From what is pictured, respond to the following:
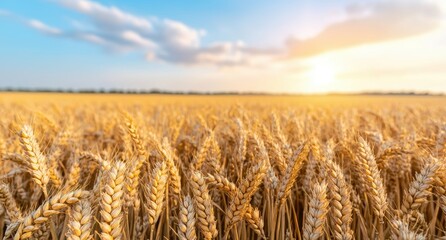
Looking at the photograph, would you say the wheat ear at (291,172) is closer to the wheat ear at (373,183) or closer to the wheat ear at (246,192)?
the wheat ear at (246,192)

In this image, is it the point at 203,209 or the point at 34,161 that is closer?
the point at 203,209

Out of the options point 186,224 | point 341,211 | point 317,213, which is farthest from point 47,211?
point 341,211

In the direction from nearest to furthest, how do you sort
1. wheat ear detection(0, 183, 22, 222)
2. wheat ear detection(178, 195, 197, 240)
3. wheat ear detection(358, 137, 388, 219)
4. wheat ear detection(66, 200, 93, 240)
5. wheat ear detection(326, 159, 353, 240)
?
wheat ear detection(66, 200, 93, 240), wheat ear detection(178, 195, 197, 240), wheat ear detection(326, 159, 353, 240), wheat ear detection(358, 137, 388, 219), wheat ear detection(0, 183, 22, 222)

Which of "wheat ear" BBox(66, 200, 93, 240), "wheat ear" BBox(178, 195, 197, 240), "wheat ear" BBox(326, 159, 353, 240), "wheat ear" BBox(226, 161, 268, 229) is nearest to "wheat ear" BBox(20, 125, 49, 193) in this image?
"wheat ear" BBox(66, 200, 93, 240)

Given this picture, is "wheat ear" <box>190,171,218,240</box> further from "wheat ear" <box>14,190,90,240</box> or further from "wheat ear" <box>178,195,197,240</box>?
"wheat ear" <box>14,190,90,240</box>

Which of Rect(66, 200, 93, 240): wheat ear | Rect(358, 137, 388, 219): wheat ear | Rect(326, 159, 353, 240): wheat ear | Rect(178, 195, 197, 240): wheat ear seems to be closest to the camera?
Rect(66, 200, 93, 240): wheat ear

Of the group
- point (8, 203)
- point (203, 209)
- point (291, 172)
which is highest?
point (291, 172)

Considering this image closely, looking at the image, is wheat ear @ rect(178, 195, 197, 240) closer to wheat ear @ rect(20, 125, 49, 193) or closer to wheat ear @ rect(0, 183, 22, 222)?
wheat ear @ rect(20, 125, 49, 193)

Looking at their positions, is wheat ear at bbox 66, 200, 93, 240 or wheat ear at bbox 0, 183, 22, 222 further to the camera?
wheat ear at bbox 0, 183, 22, 222

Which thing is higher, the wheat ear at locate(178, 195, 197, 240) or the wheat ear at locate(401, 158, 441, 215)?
the wheat ear at locate(401, 158, 441, 215)

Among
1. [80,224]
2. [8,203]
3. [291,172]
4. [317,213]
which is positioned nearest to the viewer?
[80,224]

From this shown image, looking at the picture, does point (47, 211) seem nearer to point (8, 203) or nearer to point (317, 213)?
point (8, 203)

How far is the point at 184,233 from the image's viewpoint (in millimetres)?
1262

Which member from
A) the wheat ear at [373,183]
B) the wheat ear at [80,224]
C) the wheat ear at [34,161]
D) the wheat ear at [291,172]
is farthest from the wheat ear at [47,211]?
the wheat ear at [373,183]
